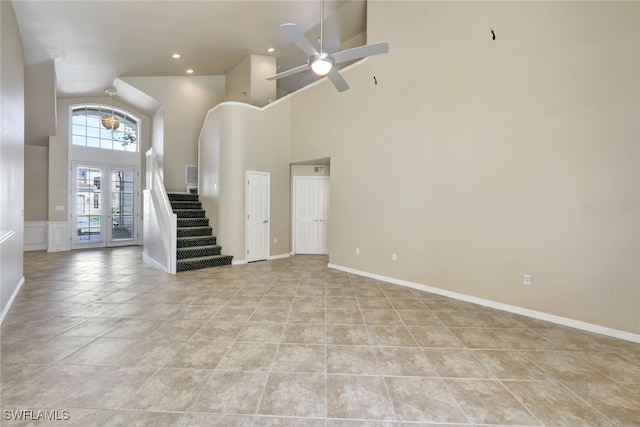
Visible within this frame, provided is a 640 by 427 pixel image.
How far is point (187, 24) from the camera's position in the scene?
17.7ft

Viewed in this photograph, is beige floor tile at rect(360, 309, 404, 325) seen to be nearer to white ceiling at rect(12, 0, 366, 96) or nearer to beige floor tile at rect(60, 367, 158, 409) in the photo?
beige floor tile at rect(60, 367, 158, 409)

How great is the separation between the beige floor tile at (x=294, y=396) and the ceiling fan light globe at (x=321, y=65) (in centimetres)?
315

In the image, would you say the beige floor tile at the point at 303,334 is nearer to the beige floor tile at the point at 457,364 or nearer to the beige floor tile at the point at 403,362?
the beige floor tile at the point at 403,362

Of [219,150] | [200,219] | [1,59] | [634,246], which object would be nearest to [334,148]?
[219,150]

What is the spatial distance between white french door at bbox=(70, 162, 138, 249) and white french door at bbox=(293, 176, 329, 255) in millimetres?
5772

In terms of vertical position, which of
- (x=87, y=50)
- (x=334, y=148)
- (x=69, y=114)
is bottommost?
(x=334, y=148)

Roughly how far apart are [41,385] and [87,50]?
21.7ft

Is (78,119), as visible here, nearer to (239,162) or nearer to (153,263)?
(153,263)

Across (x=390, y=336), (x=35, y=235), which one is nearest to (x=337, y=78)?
(x=390, y=336)

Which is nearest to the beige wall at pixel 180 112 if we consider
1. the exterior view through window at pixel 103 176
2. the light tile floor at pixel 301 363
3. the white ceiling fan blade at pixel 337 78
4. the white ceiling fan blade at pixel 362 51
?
the exterior view through window at pixel 103 176

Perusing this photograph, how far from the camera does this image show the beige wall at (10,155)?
128 inches

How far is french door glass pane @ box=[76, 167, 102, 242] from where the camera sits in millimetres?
8125

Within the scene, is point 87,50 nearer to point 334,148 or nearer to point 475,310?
point 334,148

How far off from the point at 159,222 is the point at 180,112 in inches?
171
